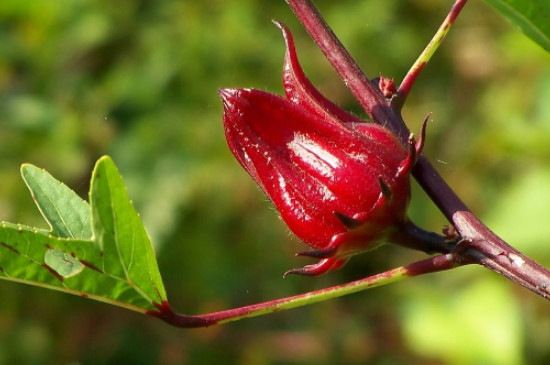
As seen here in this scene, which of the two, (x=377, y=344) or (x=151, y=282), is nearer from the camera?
(x=151, y=282)

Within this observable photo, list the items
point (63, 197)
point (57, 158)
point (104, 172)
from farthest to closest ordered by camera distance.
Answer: point (57, 158), point (63, 197), point (104, 172)

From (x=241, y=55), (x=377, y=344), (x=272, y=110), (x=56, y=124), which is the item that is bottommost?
(x=377, y=344)

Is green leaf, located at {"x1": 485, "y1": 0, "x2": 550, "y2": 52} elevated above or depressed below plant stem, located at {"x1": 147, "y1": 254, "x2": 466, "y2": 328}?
above

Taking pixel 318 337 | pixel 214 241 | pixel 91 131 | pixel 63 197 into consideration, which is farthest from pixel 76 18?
pixel 63 197

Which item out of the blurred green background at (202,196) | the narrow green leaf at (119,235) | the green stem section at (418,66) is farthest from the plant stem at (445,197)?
the blurred green background at (202,196)

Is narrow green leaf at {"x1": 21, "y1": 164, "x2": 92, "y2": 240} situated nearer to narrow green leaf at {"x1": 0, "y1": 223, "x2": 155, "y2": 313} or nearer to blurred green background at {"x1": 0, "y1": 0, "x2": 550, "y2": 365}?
narrow green leaf at {"x1": 0, "y1": 223, "x2": 155, "y2": 313}

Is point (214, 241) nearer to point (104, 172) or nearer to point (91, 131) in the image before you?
point (91, 131)

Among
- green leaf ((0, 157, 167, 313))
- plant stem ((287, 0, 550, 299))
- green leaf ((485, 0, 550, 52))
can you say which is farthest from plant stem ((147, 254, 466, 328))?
green leaf ((485, 0, 550, 52))
